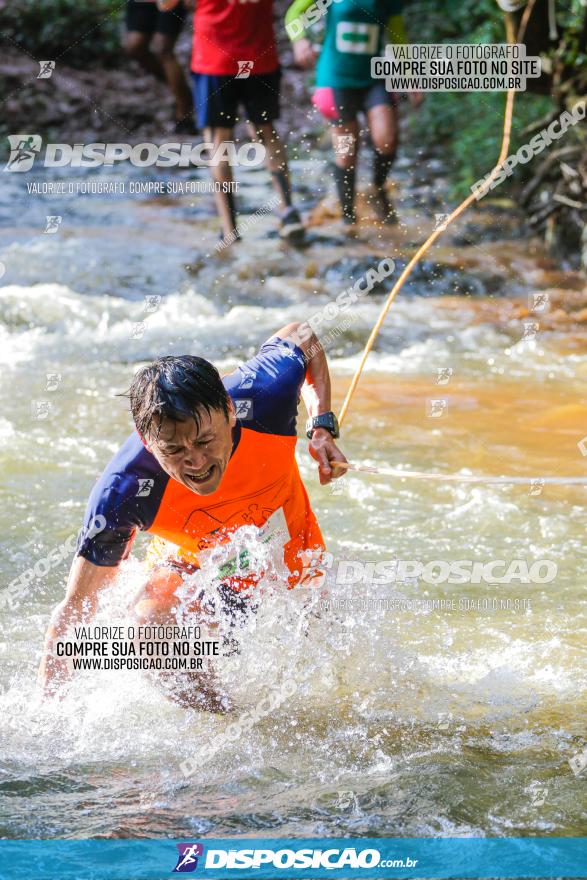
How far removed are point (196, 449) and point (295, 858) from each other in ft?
3.33

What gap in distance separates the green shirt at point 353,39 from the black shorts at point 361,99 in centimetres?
5

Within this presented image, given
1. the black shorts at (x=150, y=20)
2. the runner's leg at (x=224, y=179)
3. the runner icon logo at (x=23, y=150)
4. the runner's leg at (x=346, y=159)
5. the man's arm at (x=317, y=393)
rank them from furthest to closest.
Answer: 1. the runner icon logo at (x=23, y=150)
2. the black shorts at (x=150, y=20)
3. the runner's leg at (x=346, y=159)
4. the runner's leg at (x=224, y=179)
5. the man's arm at (x=317, y=393)

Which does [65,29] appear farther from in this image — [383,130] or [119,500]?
[119,500]

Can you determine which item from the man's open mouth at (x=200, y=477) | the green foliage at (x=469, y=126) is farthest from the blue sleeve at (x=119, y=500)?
A: the green foliage at (x=469, y=126)

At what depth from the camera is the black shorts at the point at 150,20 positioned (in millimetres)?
10000

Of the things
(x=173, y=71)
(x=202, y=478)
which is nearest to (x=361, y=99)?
(x=173, y=71)

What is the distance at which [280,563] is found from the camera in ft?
11.2

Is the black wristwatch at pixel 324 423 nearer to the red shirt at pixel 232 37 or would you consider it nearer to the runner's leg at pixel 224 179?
the runner's leg at pixel 224 179

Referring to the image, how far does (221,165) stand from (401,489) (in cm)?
391

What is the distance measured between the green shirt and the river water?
1.35m

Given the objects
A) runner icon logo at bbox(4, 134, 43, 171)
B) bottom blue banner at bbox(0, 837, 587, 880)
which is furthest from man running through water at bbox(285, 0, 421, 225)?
bottom blue banner at bbox(0, 837, 587, 880)

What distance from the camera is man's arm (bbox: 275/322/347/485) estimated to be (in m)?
3.43

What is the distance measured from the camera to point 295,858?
8.68 feet

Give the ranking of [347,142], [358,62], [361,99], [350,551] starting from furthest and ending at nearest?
[347,142] < [361,99] < [358,62] < [350,551]
